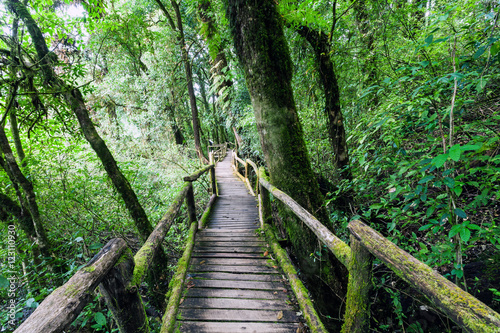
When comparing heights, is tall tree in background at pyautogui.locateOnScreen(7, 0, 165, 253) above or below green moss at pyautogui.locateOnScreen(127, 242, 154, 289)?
above

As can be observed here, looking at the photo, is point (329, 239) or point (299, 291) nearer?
point (329, 239)

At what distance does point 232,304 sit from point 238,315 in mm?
181

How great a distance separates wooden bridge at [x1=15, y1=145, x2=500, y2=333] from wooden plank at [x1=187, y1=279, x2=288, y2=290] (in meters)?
0.01

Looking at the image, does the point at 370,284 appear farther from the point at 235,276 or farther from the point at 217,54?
the point at 217,54

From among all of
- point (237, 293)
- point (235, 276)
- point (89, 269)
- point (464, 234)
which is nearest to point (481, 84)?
point (464, 234)

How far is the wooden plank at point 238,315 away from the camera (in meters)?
2.47

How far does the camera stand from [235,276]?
10.5 feet

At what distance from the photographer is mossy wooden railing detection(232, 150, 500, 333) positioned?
915 millimetres

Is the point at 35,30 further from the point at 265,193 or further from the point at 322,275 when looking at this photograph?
the point at 322,275

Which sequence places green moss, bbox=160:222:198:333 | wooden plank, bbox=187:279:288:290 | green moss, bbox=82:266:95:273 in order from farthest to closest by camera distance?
wooden plank, bbox=187:279:288:290, green moss, bbox=160:222:198:333, green moss, bbox=82:266:95:273

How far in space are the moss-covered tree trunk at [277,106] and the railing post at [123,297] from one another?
246 cm

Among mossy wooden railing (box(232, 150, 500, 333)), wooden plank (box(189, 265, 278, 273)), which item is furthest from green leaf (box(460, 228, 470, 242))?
wooden plank (box(189, 265, 278, 273))

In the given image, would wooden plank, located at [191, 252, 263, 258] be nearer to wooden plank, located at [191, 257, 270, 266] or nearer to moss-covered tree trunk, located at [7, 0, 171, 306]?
wooden plank, located at [191, 257, 270, 266]

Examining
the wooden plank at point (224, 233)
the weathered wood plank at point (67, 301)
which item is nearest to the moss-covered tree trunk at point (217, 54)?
the wooden plank at point (224, 233)
